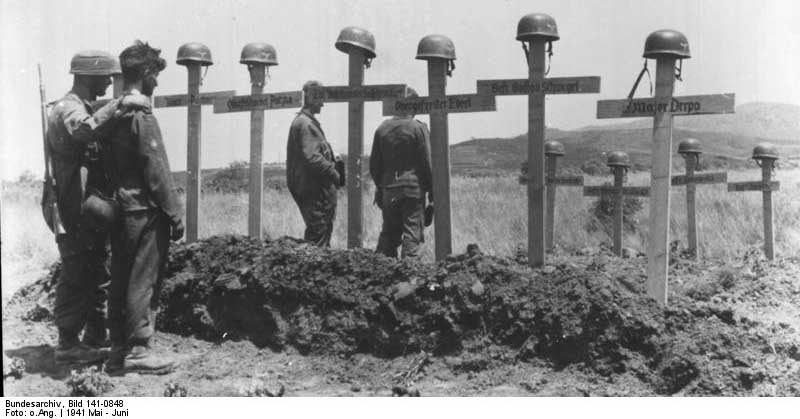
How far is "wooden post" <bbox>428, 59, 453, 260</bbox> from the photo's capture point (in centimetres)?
855

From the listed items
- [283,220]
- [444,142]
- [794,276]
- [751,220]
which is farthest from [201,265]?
[751,220]

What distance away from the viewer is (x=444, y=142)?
8.63 meters

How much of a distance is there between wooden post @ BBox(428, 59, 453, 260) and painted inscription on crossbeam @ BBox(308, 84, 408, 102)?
0.34 meters

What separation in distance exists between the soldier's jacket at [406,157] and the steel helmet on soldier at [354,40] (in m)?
0.84

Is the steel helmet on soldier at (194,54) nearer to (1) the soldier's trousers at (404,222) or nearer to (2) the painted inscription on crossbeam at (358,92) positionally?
(2) the painted inscription on crossbeam at (358,92)

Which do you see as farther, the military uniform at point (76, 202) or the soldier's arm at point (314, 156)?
the soldier's arm at point (314, 156)

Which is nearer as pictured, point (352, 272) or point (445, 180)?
point (352, 272)

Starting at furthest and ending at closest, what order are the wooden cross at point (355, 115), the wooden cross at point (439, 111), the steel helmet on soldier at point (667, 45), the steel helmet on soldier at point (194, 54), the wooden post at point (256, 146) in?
the steel helmet on soldier at point (194, 54) < the wooden post at point (256, 146) < the wooden cross at point (355, 115) < the wooden cross at point (439, 111) < the steel helmet on soldier at point (667, 45)

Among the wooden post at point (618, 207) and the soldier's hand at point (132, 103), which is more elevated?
the soldier's hand at point (132, 103)

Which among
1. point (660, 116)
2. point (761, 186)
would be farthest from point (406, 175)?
point (761, 186)

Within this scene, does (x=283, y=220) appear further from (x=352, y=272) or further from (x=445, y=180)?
(x=352, y=272)

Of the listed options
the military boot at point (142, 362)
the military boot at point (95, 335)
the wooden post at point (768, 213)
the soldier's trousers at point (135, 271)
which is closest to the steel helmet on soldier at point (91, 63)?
the soldier's trousers at point (135, 271)

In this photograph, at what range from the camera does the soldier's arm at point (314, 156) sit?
9.33 meters

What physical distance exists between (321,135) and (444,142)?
61.2 inches
